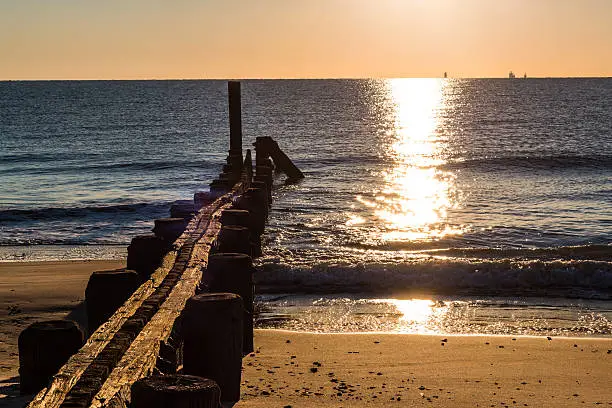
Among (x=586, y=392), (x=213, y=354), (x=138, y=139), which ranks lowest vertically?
(x=586, y=392)

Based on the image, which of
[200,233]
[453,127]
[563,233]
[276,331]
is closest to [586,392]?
[276,331]

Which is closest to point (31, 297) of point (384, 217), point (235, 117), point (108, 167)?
point (235, 117)

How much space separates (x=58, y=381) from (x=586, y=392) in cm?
496

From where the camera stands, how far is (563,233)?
19031mm

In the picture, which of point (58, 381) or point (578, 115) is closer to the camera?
point (58, 381)

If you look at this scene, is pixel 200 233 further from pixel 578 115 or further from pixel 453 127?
pixel 578 115

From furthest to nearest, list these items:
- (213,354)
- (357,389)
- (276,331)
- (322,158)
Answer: (322,158) → (276,331) → (357,389) → (213,354)

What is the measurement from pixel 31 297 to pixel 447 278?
242 inches

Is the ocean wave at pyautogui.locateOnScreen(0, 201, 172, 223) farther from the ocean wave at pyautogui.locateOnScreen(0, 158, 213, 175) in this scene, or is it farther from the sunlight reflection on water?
the ocean wave at pyautogui.locateOnScreen(0, 158, 213, 175)

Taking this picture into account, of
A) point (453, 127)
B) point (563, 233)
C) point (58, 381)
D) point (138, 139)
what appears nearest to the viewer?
point (58, 381)

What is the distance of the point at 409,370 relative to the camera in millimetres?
7875

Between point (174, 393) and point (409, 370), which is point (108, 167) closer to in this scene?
point (409, 370)

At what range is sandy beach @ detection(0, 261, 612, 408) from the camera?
6.96 meters

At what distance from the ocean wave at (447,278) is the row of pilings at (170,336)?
11.7ft
